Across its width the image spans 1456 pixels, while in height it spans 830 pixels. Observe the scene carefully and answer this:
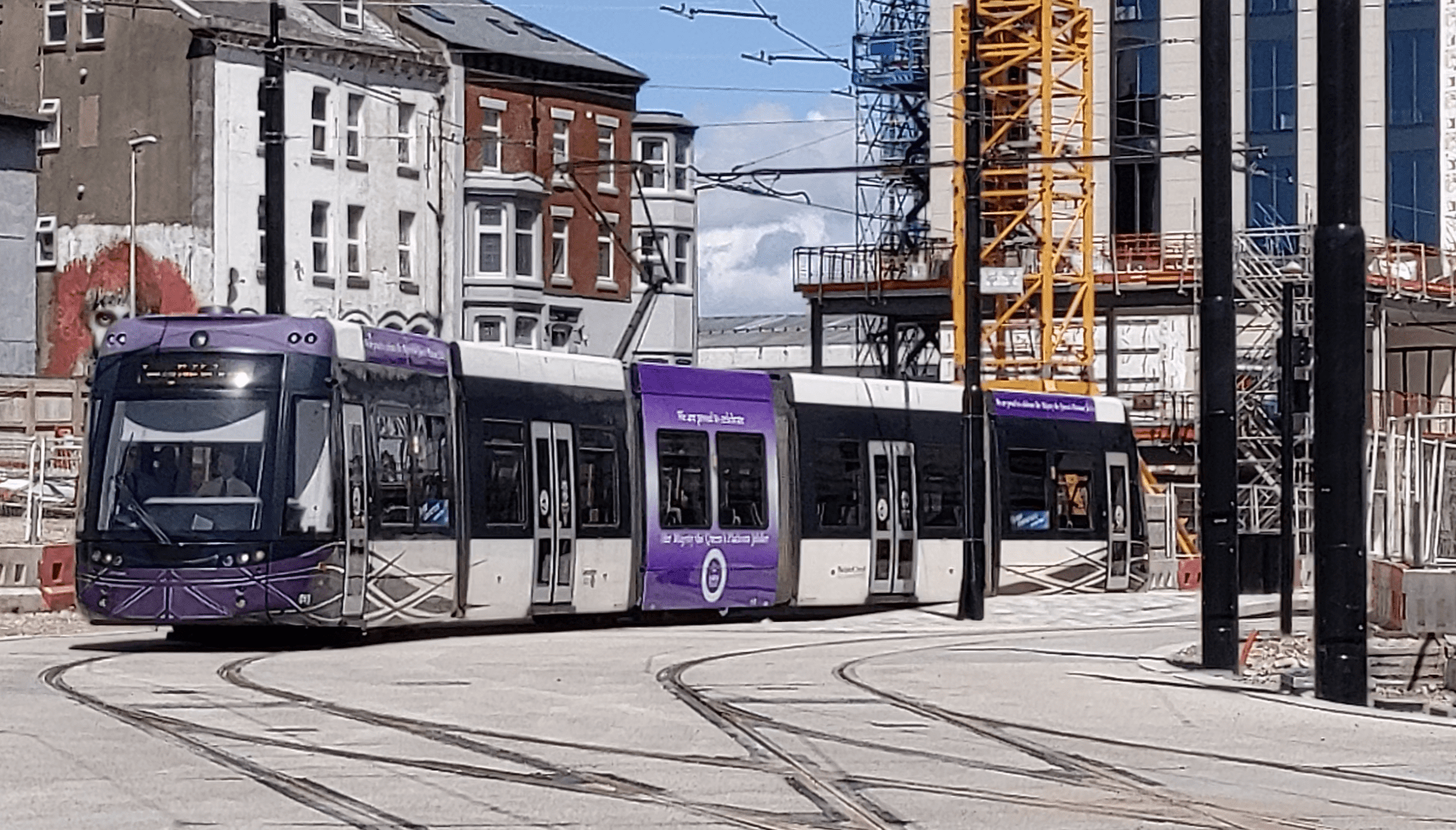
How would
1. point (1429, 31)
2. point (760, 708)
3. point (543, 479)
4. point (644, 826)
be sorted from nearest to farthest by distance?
point (644, 826)
point (760, 708)
point (543, 479)
point (1429, 31)

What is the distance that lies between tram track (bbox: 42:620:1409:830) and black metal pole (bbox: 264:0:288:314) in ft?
39.5

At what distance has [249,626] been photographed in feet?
89.0

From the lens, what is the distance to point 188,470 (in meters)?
23.2

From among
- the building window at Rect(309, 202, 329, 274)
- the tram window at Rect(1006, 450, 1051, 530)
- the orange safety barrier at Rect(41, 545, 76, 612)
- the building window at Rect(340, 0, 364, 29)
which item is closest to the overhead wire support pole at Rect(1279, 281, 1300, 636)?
the tram window at Rect(1006, 450, 1051, 530)

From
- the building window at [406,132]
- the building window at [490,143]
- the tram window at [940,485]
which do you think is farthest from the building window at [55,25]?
the tram window at [940,485]

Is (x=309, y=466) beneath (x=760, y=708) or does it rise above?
above

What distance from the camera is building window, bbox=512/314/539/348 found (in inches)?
2847

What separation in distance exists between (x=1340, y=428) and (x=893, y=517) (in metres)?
15.4

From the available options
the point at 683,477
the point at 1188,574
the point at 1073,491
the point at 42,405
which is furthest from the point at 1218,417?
the point at 42,405

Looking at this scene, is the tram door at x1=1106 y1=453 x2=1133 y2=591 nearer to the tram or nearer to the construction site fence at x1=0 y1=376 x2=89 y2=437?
the tram

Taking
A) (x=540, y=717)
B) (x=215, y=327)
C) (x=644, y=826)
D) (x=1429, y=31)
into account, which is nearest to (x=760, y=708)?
(x=540, y=717)

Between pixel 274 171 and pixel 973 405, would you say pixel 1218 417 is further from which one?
pixel 274 171

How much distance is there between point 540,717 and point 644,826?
215 inches

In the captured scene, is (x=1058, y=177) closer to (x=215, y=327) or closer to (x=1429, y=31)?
(x=1429, y=31)
